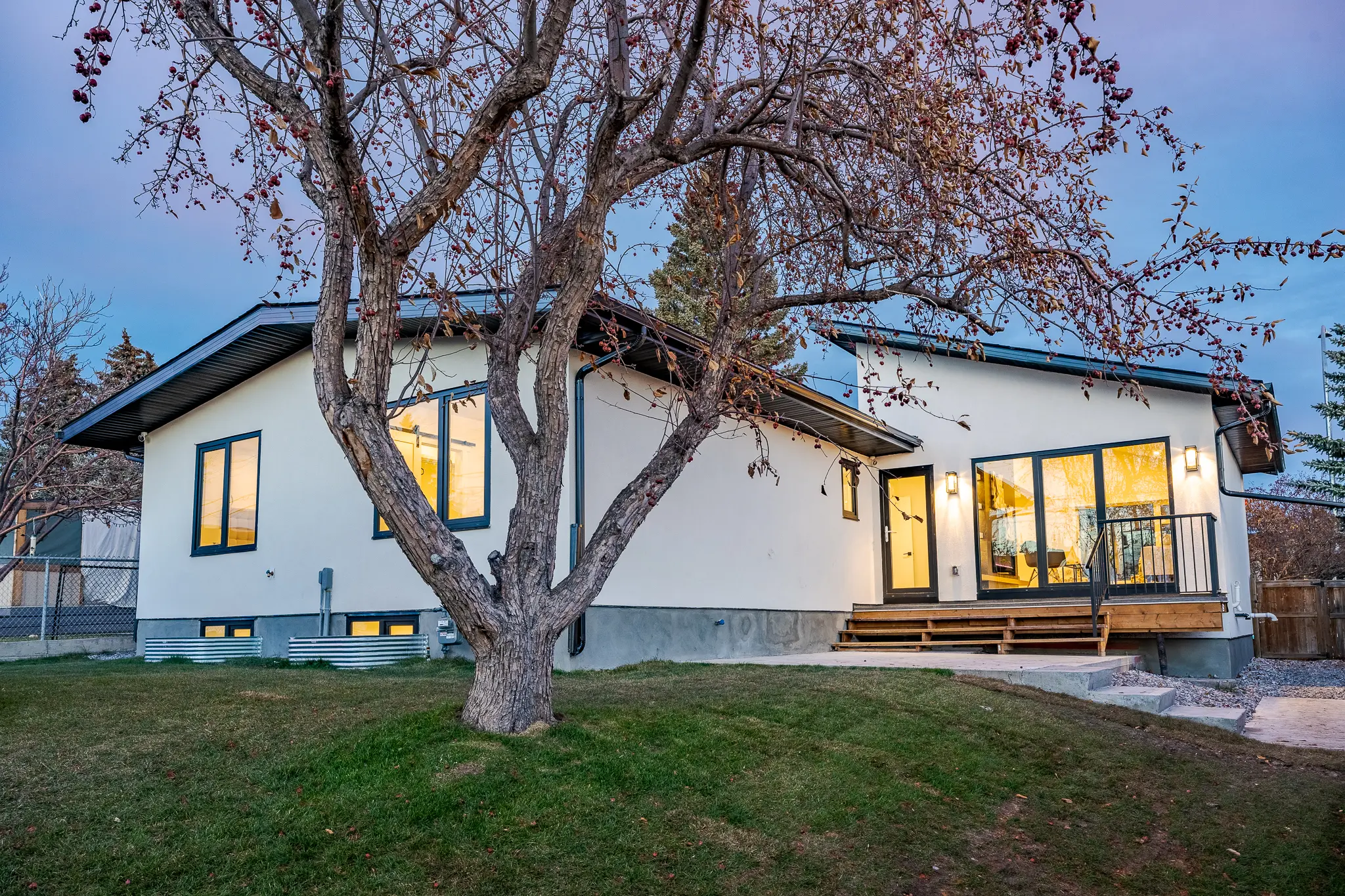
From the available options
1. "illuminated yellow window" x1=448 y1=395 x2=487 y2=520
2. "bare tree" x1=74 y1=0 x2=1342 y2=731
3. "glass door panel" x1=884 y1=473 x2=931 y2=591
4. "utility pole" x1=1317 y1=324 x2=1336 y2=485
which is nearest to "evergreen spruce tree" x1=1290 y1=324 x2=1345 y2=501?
"utility pole" x1=1317 y1=324 x2=1336 y2=485

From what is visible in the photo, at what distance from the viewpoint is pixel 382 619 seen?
9.58 meters

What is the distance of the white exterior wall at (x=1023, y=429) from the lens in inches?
455

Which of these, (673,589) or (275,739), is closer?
(275,739)

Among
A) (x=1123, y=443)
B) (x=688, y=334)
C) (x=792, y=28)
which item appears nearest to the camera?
(x=792, y=28)

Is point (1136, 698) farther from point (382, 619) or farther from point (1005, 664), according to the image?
point (382, 619)

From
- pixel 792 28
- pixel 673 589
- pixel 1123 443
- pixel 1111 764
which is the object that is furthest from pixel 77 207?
pixel 1111 764

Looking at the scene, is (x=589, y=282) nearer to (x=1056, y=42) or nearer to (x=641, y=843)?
(x=1056, y=42)

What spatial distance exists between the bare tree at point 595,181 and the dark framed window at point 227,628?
570 centimetres

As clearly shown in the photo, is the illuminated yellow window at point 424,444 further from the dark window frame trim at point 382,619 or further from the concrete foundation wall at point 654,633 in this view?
the concrete foundation wall at point 654,633

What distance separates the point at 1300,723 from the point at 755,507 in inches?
217

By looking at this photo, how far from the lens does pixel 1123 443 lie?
39.4 feet

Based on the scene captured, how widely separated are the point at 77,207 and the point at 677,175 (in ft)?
48.2

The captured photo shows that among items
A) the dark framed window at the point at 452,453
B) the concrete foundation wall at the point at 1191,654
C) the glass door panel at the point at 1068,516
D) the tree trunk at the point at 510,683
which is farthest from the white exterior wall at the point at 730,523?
the tree trunk at the point at 510,683

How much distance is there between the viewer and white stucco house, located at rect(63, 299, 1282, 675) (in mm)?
9250
